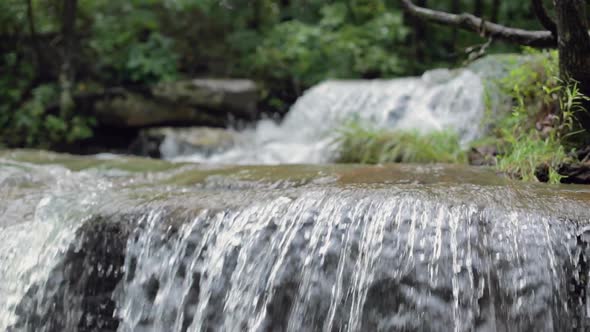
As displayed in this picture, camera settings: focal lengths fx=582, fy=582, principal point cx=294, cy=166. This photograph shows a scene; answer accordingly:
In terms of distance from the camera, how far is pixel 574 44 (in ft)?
11.0

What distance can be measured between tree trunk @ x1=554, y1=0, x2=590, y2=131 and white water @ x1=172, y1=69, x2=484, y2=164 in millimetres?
1923

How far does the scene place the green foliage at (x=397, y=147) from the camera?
486cm

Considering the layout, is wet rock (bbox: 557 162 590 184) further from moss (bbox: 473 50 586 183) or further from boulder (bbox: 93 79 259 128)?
boulder (bbox: 93 79 259 128)

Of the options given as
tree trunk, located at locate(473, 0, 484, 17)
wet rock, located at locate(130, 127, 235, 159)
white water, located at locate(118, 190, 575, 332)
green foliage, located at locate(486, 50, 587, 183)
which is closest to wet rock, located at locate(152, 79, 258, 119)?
wet rock, located at locate(130, 127, 235, 159)

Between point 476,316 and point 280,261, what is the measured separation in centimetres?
88

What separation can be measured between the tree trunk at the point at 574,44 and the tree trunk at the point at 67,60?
664cm

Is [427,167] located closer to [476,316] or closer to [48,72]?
[476,316]

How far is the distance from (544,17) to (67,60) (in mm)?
6708

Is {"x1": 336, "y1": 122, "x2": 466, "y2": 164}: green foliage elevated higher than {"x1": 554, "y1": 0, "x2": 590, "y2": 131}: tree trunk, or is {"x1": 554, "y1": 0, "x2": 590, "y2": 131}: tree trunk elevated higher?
{"x1": 554, "y1": 0, "x2": 590, "y2": 131}: tree trunk

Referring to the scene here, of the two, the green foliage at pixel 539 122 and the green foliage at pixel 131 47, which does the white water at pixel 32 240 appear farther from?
the green foliage at pixel 131 47

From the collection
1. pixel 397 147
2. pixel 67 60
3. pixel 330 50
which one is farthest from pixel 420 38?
pixel 67 60

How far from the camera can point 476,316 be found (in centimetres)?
233

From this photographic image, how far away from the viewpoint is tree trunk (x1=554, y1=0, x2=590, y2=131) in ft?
10.7

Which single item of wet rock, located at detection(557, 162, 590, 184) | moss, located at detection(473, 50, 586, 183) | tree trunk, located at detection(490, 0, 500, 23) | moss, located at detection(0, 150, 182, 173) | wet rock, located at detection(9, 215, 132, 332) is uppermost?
tree trunk, located at detection(490, 0, 500, 23)
